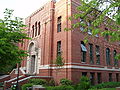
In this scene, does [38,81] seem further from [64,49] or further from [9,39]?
[9,39]

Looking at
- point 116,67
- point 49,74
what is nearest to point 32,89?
point 49,74

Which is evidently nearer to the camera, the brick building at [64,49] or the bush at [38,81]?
the bush at [38,81]

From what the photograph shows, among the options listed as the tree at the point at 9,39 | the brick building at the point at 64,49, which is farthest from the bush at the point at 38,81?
the tree at the point at 9,39

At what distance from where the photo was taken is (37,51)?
86.3ft

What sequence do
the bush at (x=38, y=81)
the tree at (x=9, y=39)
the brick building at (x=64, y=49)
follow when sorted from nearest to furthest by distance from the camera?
the tree at (x=9, y=39)
the bush at (x=38, y=81)
the brick building at (x=64, y=49)

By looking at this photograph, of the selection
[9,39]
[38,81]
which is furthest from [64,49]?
[9,39]

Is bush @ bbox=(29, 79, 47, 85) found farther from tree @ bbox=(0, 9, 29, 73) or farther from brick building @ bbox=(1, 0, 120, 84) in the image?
tree @ bbox=(0, 9, 29, 73)

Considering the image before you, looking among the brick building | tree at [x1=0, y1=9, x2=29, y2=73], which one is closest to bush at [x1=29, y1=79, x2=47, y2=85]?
the brick building

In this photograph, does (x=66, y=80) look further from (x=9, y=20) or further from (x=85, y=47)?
(x=9, y=20)

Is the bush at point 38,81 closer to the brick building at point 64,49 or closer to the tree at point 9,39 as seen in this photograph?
the brick building at point 64,49

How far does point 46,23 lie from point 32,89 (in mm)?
12019

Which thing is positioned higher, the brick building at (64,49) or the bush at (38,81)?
the brick building at (64,49)

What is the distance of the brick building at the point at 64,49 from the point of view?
20.8m

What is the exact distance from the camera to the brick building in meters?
20.8
